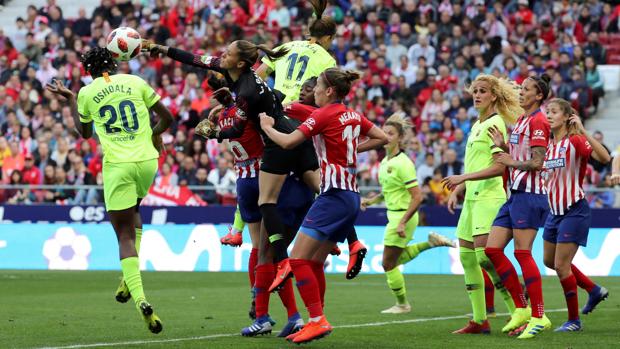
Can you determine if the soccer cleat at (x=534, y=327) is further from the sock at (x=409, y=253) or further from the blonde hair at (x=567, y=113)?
the sock at (x=409, y=253)

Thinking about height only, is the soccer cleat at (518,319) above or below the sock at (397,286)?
above

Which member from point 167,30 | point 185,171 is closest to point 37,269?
point 185,171

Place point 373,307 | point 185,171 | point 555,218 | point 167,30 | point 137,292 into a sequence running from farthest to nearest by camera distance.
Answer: point 167,30
point 185,171
point 373,307
point 555,218
point 137,292

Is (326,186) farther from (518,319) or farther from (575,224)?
(575,224)

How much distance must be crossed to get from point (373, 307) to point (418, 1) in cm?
1490

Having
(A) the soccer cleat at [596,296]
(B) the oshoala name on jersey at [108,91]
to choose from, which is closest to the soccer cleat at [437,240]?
(A) the soccer cleat at [596,296]

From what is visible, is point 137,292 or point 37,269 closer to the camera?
point 137,292

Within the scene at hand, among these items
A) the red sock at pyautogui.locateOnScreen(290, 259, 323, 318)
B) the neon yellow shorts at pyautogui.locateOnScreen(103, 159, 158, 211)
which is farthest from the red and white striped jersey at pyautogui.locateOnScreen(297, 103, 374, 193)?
the neon yellow shorts at pyautogui.locateOnScreen(103, 159, 158, 211)

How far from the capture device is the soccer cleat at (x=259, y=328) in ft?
34.4

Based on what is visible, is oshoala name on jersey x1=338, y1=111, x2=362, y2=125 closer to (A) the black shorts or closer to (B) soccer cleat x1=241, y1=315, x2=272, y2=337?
(A) the black shorts

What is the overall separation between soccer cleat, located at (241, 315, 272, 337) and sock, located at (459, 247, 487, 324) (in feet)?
6.51

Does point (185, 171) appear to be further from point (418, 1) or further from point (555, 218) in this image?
point (555, 218)

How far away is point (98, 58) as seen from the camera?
10609mm

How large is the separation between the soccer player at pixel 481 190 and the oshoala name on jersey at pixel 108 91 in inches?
127
